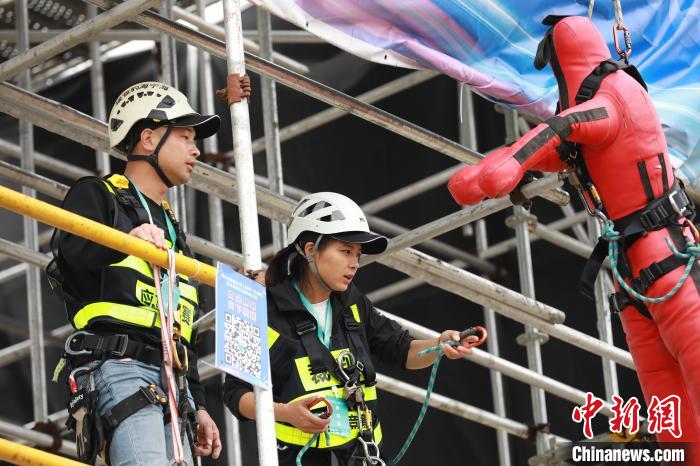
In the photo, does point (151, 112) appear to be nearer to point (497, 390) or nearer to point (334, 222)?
point (334, 222)

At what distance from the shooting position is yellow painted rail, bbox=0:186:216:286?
3.59m

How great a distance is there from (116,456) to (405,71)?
15.5 ft

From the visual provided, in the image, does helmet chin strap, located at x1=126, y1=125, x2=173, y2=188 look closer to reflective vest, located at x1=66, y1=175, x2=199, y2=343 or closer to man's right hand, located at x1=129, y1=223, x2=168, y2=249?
reflective vest, located at x1=66, y1=175, x2=199, y2=343

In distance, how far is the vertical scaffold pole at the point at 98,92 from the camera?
7641mm

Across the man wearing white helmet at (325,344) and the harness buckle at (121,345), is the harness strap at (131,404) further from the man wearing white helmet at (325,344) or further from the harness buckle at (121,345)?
the man wearing white helmet at (325,344)

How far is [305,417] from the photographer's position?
414cm

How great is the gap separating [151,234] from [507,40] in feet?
6.42

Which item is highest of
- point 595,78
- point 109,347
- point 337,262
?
point 595,78

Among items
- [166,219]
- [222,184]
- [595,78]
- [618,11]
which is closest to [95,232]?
[166,219]

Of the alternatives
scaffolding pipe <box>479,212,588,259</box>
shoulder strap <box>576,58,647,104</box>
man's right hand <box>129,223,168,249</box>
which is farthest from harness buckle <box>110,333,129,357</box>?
scaffolding pipe <box>479,212,588,259</box>

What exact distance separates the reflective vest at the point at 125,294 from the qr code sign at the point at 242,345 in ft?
1.66

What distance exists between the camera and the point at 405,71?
8.34 metres

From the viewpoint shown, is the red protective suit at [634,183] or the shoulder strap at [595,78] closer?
the red protective suit at [634,183]

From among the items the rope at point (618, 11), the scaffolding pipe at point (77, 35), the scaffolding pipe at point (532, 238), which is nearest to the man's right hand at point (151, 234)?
the scaffolding pipe at point (77, 35)
